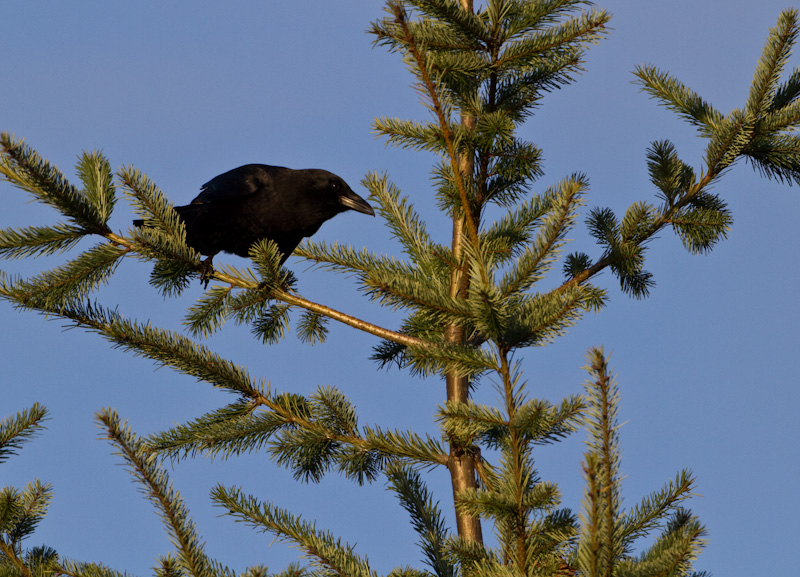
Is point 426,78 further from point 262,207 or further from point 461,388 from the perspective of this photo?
point 262,207

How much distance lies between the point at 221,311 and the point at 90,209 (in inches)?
45.1

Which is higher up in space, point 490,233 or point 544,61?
point 544,61

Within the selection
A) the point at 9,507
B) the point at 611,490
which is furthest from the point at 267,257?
the point at 611,490

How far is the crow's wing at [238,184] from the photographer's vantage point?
597cm

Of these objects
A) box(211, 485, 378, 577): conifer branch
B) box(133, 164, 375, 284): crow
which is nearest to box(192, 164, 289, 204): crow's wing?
box(133, 164, 375, 284): crow

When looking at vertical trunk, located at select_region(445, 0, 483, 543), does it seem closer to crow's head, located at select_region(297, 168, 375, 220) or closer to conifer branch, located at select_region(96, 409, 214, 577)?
conifer branch, located at select_region(96, 409, 214, 577)

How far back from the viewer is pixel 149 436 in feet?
11.0

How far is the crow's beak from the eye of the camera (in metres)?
6.49

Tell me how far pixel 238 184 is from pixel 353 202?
96 cm

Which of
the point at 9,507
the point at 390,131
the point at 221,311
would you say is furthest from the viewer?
the point at 221,311

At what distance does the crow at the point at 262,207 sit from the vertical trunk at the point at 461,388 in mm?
2495

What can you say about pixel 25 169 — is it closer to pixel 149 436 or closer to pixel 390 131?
pixel 149 436

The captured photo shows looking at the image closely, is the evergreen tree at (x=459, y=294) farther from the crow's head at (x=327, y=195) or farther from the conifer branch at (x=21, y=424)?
the crow's head at (x=327, y=195)

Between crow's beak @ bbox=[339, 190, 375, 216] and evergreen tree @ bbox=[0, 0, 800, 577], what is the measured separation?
2.29 m
